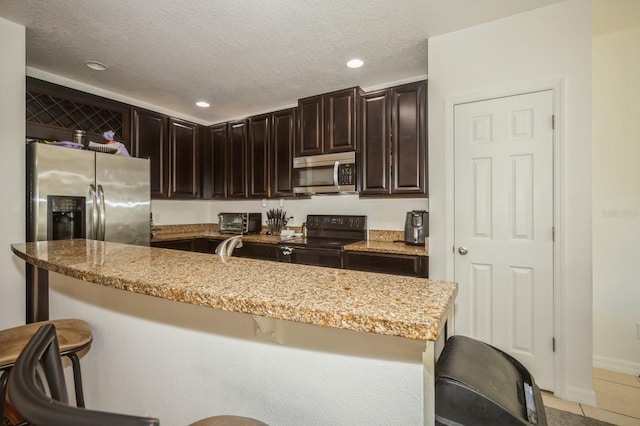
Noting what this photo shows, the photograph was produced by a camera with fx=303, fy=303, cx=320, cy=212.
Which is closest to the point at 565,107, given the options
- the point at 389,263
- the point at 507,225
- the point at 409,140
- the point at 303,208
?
the point at 507,225

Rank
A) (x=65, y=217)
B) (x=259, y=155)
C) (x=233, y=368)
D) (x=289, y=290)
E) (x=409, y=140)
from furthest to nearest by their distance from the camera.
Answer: (x=259, y=155) < (x=409, y=140) < (x=65, y=217) < (x=233, y=368) < (x=289, y=290)

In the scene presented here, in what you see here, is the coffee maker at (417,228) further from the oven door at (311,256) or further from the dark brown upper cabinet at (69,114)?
the dark brown upper cabinet at (69,114)

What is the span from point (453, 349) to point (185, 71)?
3.08 metres

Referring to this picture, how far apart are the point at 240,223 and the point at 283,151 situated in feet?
3.68

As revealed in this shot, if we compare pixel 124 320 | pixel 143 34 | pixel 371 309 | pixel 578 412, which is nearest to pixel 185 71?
pixel 143 34

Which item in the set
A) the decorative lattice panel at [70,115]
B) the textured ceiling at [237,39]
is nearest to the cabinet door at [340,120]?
the textured ceiling at [237,39]

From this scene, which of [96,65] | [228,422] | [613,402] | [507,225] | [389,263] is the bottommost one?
[613,402]

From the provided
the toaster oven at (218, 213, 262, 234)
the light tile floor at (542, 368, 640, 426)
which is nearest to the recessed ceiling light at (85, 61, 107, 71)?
the toaster oven at (218, 213, 262, 234)

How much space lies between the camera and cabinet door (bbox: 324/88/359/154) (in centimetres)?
304

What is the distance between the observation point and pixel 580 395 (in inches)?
75.4

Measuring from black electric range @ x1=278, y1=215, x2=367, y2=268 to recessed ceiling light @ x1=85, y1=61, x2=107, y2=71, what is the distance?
7.53 ft

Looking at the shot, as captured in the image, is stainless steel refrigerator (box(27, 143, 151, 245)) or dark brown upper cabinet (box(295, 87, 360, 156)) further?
dark brown upper cabinet (box(295, 87, 360, 156))

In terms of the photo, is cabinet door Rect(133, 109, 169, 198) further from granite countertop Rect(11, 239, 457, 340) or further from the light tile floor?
the light tile floor

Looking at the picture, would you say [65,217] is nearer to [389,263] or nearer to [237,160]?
[237,160]
